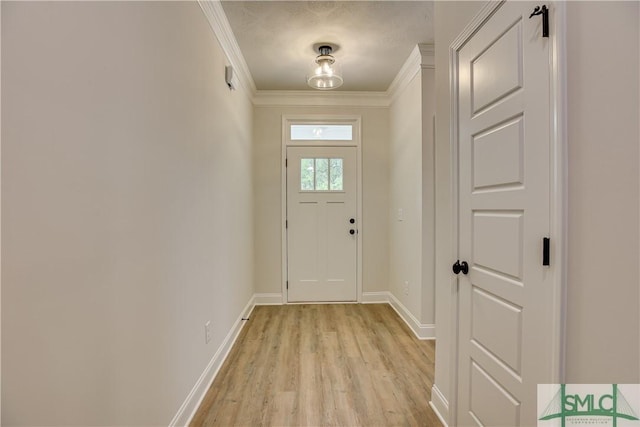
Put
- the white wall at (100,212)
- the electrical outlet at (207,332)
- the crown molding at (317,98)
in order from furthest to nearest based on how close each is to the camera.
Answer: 1. the crown molding at (317,98)
2. the electrical outlet at (207,332)
3. the white wall at (100,212)

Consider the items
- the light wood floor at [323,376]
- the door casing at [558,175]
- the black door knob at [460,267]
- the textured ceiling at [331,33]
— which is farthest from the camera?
the textured ceiling at [331,33]

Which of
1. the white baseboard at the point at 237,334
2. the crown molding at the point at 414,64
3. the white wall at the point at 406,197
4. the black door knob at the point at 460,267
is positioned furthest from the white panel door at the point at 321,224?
the black door knob at the point at 460,267

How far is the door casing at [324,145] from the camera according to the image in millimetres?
3760

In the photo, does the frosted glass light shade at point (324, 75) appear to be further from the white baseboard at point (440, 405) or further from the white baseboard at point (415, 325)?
the white baseboard at point (440, 405)

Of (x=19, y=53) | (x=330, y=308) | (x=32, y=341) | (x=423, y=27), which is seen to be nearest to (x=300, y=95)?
(x=423, y=27)

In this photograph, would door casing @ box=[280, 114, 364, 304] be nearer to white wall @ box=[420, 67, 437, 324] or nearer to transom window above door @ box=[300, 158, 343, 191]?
transom window above door @ box=[300, 158, 343, 191]

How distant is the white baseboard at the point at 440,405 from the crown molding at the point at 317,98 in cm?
314

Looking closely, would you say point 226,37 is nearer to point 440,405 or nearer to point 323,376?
point 323,376

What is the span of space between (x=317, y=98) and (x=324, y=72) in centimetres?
100

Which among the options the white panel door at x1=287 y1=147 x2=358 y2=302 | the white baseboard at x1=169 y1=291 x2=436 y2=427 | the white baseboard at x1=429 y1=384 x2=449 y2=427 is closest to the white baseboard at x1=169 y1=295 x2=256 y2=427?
the white baseboard at x1=169 y1=291 x2=436 y2=427

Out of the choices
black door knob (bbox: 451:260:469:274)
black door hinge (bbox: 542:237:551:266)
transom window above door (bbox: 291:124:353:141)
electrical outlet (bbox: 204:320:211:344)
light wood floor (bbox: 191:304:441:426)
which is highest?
transom window above door (bbox: 291:124:353:141)

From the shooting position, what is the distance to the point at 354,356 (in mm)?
2416

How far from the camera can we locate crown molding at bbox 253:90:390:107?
3707 millimetres

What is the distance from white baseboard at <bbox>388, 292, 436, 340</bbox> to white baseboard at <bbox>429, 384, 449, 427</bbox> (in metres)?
0.99
